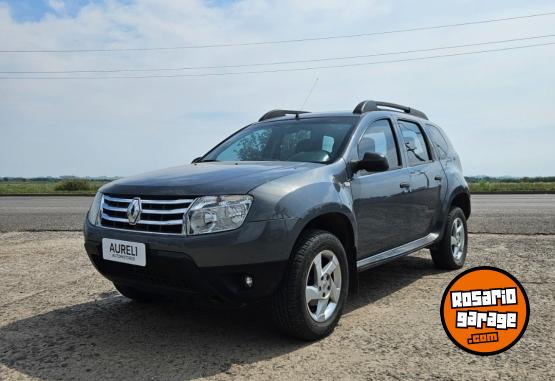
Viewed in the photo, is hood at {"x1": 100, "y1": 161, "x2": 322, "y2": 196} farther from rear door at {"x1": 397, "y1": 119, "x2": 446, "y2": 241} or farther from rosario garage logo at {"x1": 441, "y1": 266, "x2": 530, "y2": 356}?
rear door at {"x1": 397, "y1": 119, "x2": 446, "y2": 241}

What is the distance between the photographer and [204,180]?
3.40m

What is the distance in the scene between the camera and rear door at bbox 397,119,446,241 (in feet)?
16.5

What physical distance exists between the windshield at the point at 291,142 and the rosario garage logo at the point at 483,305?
58.6 inches

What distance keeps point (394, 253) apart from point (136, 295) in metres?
2.36

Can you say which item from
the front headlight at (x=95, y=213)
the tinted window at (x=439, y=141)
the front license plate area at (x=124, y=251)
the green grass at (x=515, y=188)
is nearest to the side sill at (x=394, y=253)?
the tinted window at (x=439, y=141)

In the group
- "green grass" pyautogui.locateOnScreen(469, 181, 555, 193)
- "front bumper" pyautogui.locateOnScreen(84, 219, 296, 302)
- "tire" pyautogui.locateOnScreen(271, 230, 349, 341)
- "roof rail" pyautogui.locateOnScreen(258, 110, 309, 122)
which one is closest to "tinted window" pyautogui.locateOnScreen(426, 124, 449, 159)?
"roof rail" pyautogui.locateOnScreen(258, 110, 309, 122)

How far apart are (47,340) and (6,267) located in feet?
10.5

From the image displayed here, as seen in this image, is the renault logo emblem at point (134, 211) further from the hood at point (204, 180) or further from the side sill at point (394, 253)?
the side sill at point (394, 253)

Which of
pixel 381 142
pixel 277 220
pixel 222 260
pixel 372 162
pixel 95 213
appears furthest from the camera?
pixel 381 142

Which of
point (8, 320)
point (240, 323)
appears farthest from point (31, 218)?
point (240, 323)

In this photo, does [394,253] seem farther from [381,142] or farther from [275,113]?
[275,113]

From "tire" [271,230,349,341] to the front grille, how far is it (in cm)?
80

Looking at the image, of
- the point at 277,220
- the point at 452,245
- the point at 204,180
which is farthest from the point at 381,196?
the point at 452,245

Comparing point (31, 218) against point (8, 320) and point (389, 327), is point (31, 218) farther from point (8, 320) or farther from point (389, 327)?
point (389, 327)
